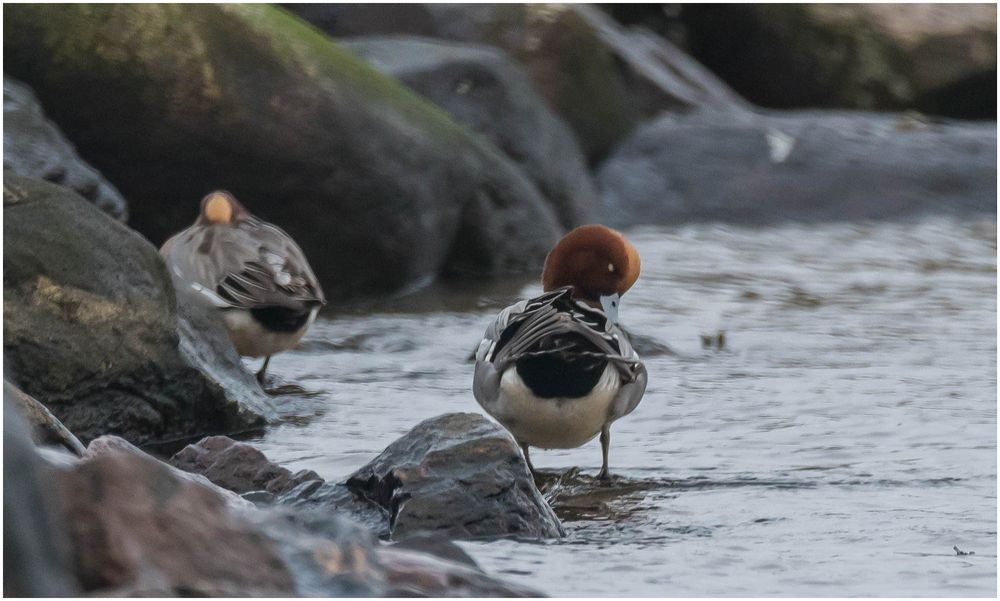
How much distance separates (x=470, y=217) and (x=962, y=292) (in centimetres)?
328

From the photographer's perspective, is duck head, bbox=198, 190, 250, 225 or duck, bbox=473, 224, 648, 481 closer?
duck, bbox=473, 224, 648, 481

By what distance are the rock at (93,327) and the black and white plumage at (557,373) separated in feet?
3.92

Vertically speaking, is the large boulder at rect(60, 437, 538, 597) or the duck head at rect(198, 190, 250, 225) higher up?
the large boulder at rect(60, 437, 538, 597)

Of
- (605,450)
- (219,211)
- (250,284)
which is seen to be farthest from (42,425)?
(219,211)

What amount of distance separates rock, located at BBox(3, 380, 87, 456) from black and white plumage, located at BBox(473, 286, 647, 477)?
1.40 metres

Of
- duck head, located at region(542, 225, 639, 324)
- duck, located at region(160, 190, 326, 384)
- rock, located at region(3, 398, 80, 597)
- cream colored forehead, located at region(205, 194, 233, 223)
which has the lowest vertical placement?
duck, located at region(160, 190, 326, 384)

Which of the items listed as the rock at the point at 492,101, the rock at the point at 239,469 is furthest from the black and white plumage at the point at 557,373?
the rock at the point at 492,101

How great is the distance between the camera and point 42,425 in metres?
4.73

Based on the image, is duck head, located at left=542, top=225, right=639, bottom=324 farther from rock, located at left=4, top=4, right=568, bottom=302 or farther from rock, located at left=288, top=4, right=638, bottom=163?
rock, located at left=288, top=4, right=638, bottom=163

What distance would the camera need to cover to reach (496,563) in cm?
434

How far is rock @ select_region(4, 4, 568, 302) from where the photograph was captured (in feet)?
31.4

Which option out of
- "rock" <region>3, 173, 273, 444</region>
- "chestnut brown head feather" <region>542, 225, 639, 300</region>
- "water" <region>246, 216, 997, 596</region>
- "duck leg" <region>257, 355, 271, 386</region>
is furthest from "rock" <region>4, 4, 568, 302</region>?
"chestnut brown head feather" <region>542, 225, 639, 300</region>

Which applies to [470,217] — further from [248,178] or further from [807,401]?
[807,401]

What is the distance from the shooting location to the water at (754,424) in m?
4.41
